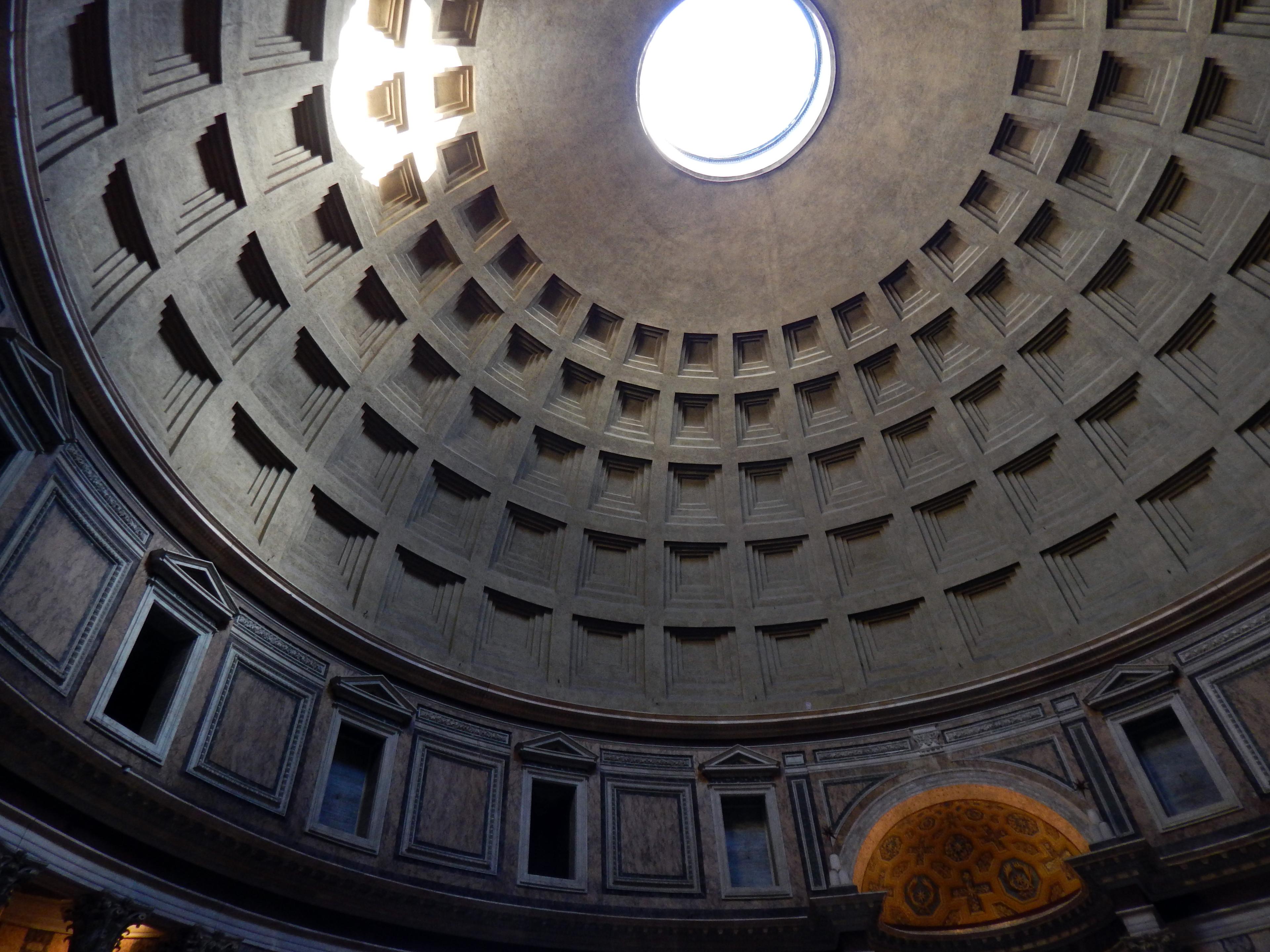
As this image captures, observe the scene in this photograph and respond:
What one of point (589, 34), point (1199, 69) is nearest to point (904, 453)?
point (1199, 69)

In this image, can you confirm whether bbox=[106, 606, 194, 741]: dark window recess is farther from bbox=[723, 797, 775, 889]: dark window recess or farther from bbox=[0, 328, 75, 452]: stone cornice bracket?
bbox=[723, 797, 775, 889]: dark window recess

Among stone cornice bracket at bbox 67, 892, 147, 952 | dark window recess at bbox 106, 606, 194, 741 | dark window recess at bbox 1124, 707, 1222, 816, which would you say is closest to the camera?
stone cornice bracket at bbox 67, 892, 147, 952

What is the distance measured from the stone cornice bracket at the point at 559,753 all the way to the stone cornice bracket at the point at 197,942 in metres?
6.66

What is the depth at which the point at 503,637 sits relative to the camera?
20391mm

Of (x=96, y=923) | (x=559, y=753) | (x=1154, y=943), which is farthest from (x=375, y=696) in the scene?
(x=1154, y=943)

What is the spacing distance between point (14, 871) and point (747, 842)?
12954 mm

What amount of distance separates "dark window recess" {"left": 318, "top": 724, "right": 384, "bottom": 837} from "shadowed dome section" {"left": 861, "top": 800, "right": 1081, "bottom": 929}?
9793 mm

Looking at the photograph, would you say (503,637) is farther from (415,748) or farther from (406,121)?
(406,121)

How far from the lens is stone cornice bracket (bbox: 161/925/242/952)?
12070mm

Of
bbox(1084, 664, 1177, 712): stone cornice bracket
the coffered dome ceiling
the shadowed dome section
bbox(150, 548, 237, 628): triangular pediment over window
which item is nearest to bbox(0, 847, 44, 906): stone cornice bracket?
bbox(150, 548, 237, 628): triangular pediment over window

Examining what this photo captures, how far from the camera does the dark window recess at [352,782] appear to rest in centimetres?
1546

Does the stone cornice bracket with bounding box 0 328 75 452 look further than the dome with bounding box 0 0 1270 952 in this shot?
No

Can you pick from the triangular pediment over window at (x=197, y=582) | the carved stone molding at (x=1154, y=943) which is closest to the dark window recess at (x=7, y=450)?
the triangular pediment over window at (x=197, y=582)

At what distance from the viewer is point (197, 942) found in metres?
12.2
